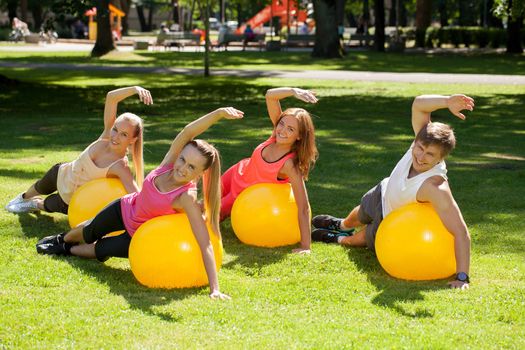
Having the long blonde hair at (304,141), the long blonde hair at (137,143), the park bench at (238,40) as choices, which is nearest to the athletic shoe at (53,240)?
the long blonde hair at (137,143)

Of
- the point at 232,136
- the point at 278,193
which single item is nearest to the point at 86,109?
the point at 232,136

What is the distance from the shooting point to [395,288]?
6309 mm

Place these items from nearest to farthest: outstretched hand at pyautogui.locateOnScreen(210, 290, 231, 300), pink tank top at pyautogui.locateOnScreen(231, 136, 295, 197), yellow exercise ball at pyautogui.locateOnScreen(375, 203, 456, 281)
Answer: outstretched hand at pyautogui.locateOnScreen(210, 290, 231, 300)
yellow exercise ball at pyautogui.locateOnScreen(375, 203, 456, 281)
pink tank top at pyautogui.locateOnScreen(231, 136, 295, 197)

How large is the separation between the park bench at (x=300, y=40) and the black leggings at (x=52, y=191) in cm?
4151

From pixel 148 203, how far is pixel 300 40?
4393 centimetres

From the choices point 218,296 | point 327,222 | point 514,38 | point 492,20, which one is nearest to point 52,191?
point 327,222

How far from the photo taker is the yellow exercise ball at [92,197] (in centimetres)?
740

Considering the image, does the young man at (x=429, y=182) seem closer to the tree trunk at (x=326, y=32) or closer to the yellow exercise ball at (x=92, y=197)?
the yellow exercise ball at (x=92, y=197)

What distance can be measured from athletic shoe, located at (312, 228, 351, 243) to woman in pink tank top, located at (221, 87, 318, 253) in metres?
0.37

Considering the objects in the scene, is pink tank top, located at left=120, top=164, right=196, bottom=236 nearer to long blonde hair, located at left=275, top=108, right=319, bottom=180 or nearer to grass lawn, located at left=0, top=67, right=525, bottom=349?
grass lawn, located at left=0, top=67, right=525, bottom=349

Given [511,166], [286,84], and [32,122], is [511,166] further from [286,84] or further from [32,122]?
[286,84]

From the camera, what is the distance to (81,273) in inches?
255

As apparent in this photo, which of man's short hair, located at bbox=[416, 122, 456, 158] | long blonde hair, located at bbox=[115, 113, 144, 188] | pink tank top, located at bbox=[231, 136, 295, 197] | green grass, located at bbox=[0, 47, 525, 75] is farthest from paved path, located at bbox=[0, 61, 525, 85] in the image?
man's short hair, located at bbox=[416, 122, 456, 158]

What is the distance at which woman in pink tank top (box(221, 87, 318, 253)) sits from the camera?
7361 millimetres
